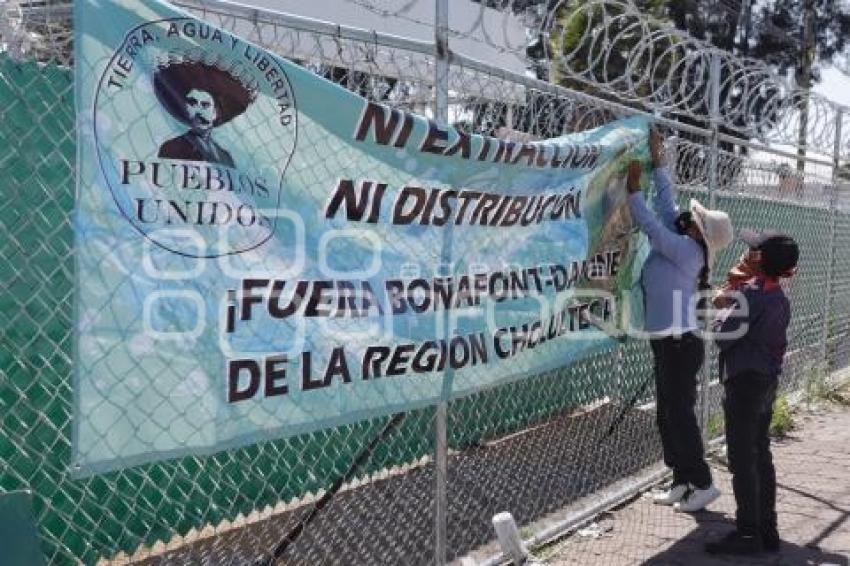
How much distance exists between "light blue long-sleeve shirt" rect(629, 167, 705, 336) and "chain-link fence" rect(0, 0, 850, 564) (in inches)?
25.1

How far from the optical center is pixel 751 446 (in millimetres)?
4793

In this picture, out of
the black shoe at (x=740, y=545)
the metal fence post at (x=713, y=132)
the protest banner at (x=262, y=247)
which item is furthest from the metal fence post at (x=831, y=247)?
the protest banner at (x=262, y=247)

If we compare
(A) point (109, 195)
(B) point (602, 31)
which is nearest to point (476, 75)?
(B) point (602, 31)

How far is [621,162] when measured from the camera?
5070 mm

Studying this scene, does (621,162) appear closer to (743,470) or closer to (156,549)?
(743,470)

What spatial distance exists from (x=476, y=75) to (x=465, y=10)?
338 cm

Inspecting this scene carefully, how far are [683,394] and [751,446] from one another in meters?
0.67

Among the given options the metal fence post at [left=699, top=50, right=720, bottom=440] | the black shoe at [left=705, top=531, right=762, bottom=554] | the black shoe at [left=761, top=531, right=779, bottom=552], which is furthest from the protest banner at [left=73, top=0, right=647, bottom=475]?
the metal fence post at [left=699, top=50, right=720, bottom=440]

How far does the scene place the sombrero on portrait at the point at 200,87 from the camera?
2.68 metres

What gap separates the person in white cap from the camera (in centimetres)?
523

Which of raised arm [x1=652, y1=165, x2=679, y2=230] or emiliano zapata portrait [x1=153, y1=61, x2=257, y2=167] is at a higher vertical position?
emiliano zapata portrait [x1=153, y1=61, x2=257, y2=167]

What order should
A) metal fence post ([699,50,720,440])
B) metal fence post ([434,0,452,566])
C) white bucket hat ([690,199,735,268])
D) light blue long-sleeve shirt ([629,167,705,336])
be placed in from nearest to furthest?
metal fence post ([434,0,452,566]), light blue long-sleeve shirt ([629,167,705,336]), white bucket hat ([690,199,735,268]), metal fence post ([699,50,720,440])

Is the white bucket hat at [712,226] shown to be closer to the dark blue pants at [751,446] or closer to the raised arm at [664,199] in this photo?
the raised arm at [664,199]

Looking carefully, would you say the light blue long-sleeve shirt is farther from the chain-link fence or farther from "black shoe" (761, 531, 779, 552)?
"black shoe" (761, 531, 779, 552)
